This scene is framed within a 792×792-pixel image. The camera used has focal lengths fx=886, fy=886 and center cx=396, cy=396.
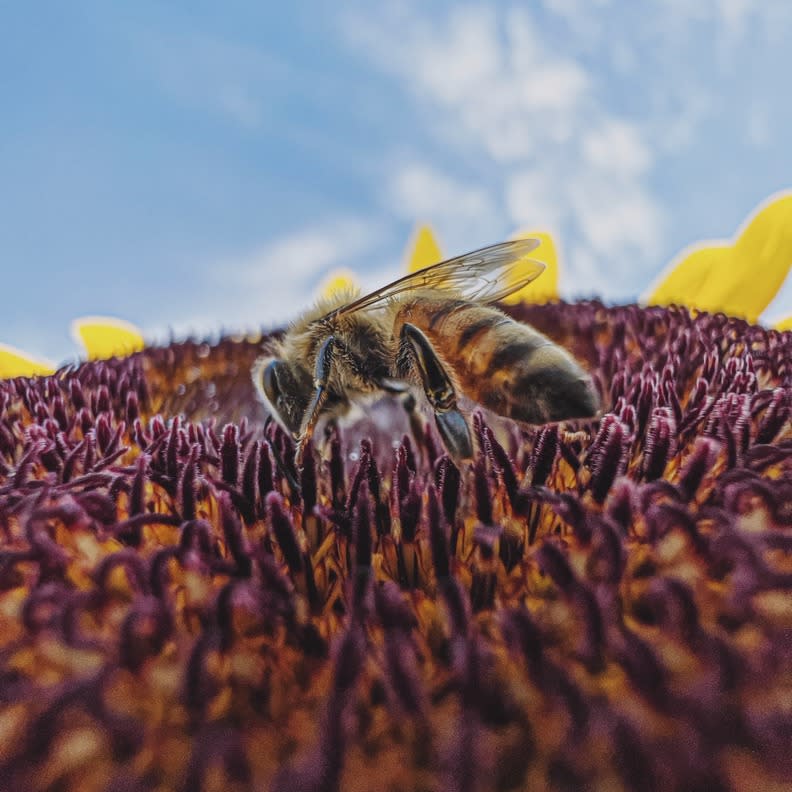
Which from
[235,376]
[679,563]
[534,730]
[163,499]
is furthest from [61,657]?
[235,376]

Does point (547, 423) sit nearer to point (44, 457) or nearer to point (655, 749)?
point (655, 749)

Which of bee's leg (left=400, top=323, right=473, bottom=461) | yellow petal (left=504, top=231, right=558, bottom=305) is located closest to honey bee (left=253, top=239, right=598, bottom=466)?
bee's leg (left=400, top=323, right=473, bottom=461)

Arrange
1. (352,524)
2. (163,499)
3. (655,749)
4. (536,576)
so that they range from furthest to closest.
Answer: (163,499)
(352,524)
(536,576)
(655,749)

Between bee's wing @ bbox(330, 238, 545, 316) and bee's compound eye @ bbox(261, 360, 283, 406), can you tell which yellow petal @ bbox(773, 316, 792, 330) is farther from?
bee's compound eye @ bbox(261, 360, 283, 406)

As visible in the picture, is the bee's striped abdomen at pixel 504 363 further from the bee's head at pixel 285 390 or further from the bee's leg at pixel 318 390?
the bee's head at pixel 285 390

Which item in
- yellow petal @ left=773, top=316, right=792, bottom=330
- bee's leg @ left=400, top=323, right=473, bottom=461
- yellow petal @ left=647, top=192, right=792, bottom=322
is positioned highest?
yellow petal @ left=647, top=192, right=792, bottom=322

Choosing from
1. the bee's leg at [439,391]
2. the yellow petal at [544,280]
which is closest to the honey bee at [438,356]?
the bee's leg at [439,391]
